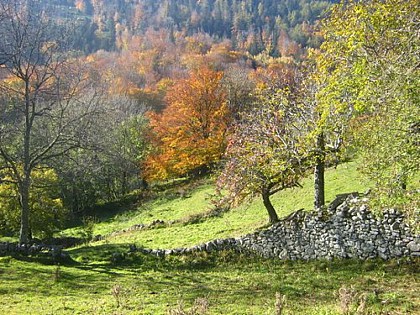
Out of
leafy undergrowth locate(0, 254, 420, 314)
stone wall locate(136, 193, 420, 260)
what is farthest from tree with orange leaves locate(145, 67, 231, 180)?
leafy undergrowth locate(0, 254, 420, 314)

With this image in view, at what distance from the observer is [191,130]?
41.2 m

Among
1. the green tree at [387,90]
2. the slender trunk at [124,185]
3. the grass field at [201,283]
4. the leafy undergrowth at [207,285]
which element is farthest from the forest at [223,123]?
the leafy undergrowth at [207,285]

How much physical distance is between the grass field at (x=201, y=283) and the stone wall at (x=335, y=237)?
0.42m

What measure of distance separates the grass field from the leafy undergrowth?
0.09 feet

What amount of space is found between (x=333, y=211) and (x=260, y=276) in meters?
4.04

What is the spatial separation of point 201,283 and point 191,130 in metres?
27.6

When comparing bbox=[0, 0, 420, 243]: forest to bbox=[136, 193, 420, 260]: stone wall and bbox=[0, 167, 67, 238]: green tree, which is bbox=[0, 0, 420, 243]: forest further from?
bbox=[136, 193, 420, 260]: stone wall

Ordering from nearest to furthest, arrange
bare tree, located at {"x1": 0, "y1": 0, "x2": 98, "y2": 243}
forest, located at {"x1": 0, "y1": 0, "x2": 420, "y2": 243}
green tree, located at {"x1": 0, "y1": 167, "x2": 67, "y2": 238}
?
1. forest, located at {"x1": 0, "y1": 0, "x2": 420, "y2": 243}
2. bare tree, located at {"x1": 0, "y1": 0, "x2": 98, "y2": 243}
3. green tree, located at {"x1": 0, "y1": 167, "x2": 67, "y2": 238}

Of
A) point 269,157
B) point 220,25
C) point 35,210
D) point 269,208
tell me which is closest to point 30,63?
point 35,210

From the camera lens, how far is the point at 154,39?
140125 mm

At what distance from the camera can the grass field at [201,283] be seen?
11.2 meters

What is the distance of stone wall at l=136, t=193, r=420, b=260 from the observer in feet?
48.3

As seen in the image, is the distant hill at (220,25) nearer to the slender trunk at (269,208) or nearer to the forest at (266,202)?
the forest at (266,202)

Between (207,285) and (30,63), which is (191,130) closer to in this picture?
(30,63)
